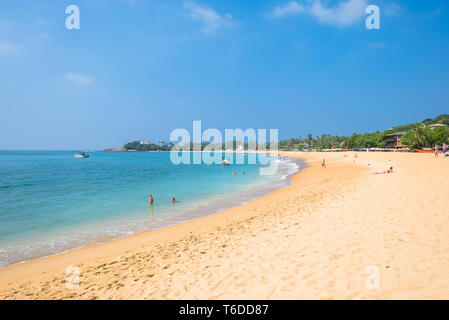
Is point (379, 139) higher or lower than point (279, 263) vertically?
higher

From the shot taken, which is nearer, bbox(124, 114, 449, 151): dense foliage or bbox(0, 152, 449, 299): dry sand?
bbox(0, 152, 449, 299): dry sand

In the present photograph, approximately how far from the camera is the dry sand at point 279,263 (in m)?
3.91

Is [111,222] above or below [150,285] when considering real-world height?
below

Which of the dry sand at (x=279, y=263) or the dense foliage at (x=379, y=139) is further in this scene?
the dense foliage at (x=379, y=139)

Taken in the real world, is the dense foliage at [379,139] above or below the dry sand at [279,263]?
above

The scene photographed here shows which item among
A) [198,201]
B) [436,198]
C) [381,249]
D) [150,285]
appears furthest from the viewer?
[198,201]

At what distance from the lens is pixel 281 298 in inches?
144

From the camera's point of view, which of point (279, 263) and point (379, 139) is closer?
point (279, 263)

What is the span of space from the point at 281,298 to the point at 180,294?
1.88 metres

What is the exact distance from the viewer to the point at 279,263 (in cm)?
488

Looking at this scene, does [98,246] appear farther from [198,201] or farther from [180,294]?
[198,201]

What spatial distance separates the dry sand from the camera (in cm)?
391

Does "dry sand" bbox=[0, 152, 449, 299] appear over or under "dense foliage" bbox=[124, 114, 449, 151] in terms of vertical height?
under
